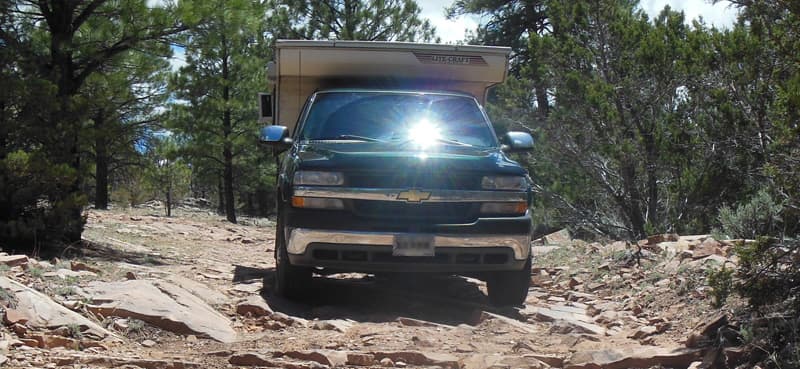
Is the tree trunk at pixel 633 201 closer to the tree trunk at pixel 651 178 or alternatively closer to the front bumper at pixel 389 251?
the tree trunk at pixel 651 178

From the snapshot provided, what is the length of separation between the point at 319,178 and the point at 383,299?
5.29ft

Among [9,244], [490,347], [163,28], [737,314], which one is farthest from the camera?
[163,28]

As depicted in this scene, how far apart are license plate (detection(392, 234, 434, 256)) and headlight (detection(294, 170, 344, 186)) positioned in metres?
0.62

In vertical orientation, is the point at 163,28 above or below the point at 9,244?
above

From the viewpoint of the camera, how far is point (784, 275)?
14.9ft

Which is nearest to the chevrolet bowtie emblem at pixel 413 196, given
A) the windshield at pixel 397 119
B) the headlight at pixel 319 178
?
the headlight at pixel 319 178

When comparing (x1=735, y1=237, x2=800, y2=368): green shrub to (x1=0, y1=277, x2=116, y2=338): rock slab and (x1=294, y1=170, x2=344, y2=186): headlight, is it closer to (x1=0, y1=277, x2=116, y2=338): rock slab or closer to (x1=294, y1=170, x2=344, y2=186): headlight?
(x1=294, y1=170, x2=344, y2=186): headlight

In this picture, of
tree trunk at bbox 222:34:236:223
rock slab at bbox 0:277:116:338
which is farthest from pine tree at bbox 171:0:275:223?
rock slab at bbox 0:277:116:338

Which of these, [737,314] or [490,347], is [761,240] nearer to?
[737,314]

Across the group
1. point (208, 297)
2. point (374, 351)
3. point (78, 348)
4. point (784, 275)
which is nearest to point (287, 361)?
point (374, 351)

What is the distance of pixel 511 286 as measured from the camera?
6.98 meters

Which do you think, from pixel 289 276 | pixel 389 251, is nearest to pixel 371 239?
pixel 389 251

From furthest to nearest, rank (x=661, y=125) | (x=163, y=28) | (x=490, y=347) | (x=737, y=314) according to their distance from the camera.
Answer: (x=661, y=125) < (x=163, y=28) < (x=490, y=347) < (x=737, y=314)

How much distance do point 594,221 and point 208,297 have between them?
6.85 metres
